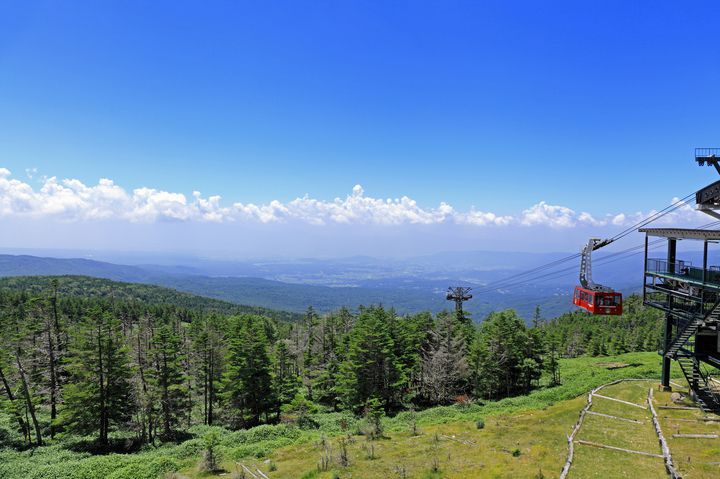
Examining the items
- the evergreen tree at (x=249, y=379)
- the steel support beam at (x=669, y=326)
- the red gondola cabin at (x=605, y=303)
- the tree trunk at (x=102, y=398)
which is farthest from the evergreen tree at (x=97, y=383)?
the steel support beam at (x=669, y=326)

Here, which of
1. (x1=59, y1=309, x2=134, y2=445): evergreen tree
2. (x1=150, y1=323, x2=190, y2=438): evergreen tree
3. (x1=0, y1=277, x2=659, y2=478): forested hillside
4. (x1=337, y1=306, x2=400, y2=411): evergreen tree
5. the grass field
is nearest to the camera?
the grass field

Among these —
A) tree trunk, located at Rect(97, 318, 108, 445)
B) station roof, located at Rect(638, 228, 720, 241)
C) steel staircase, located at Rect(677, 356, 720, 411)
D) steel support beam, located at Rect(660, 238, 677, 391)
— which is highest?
station roof, located at Rect(638, 228, 720, 241)

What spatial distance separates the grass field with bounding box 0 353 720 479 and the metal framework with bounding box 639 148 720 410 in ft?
8.78

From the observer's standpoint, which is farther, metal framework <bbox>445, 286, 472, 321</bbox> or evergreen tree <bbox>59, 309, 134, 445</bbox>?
metal framework <bbox>445, 286, 472, 321</bbox>

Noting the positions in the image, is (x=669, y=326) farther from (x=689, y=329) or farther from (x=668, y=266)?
(x=668, y=266)

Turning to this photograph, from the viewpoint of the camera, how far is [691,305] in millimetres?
26406

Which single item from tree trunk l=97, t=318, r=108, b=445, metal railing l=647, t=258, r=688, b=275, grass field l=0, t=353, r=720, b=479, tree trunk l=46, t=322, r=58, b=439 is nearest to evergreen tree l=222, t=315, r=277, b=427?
grass field l=0, t=353, r=720, b=479

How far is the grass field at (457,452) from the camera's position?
18.4 metres

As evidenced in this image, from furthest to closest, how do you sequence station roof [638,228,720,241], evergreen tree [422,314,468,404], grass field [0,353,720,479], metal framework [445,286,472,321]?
metal framework [445,286,472,321]
evergreen tree [422,314,468,404]
station roof [638,228,720,241]
grass field [0,353,720,479]

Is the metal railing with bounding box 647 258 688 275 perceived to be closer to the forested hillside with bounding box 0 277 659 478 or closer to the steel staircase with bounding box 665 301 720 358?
the steel staircase with bounding box 665 301 720 358

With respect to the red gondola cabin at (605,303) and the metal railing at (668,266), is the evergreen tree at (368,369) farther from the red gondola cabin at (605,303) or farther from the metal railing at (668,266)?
the metal railing at (668,266)

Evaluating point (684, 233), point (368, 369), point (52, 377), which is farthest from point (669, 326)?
point (52, 377)

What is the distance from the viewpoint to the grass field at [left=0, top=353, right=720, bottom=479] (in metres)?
18.4

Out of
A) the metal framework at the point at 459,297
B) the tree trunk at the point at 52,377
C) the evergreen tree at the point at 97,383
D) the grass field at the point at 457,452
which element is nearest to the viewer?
the grass field at the point at 457,452
